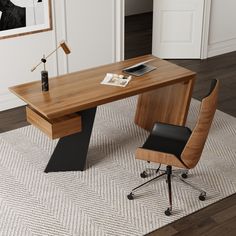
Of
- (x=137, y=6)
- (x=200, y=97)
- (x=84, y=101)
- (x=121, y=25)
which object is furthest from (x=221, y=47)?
(x=84, y=101)

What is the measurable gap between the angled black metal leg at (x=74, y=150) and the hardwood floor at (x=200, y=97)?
0.98 meters

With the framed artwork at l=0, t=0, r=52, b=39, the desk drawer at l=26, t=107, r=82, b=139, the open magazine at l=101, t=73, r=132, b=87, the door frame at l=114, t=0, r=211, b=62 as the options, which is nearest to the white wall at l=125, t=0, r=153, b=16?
the door frame at l=114, t=0, r=211, b=62

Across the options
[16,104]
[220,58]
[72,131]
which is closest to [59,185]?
[72,131]

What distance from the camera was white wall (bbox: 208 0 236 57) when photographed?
21.6ft

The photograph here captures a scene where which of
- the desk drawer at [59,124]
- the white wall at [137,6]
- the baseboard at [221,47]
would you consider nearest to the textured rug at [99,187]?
the desk drawer at [59,124]

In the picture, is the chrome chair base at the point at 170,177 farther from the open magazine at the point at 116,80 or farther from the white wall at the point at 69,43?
the white wall at the point at 69,43

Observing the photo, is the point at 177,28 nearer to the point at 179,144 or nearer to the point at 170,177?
the point at 179,144

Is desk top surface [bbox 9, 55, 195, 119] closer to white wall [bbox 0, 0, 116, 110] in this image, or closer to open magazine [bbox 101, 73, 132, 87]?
open magazine [bbox 101, 73, 132, 87]

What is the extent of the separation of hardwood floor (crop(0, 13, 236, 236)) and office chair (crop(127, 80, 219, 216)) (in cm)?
17

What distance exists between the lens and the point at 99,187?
392 cm

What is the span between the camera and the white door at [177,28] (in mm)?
6324

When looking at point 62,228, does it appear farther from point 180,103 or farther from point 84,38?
point 84,38

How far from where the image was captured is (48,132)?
3.67 m

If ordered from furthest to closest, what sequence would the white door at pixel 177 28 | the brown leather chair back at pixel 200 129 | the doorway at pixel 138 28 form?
the doorway at pixel 138 28
the white door at pixel 177 28
the brown leather chair back at pixel 200 129
